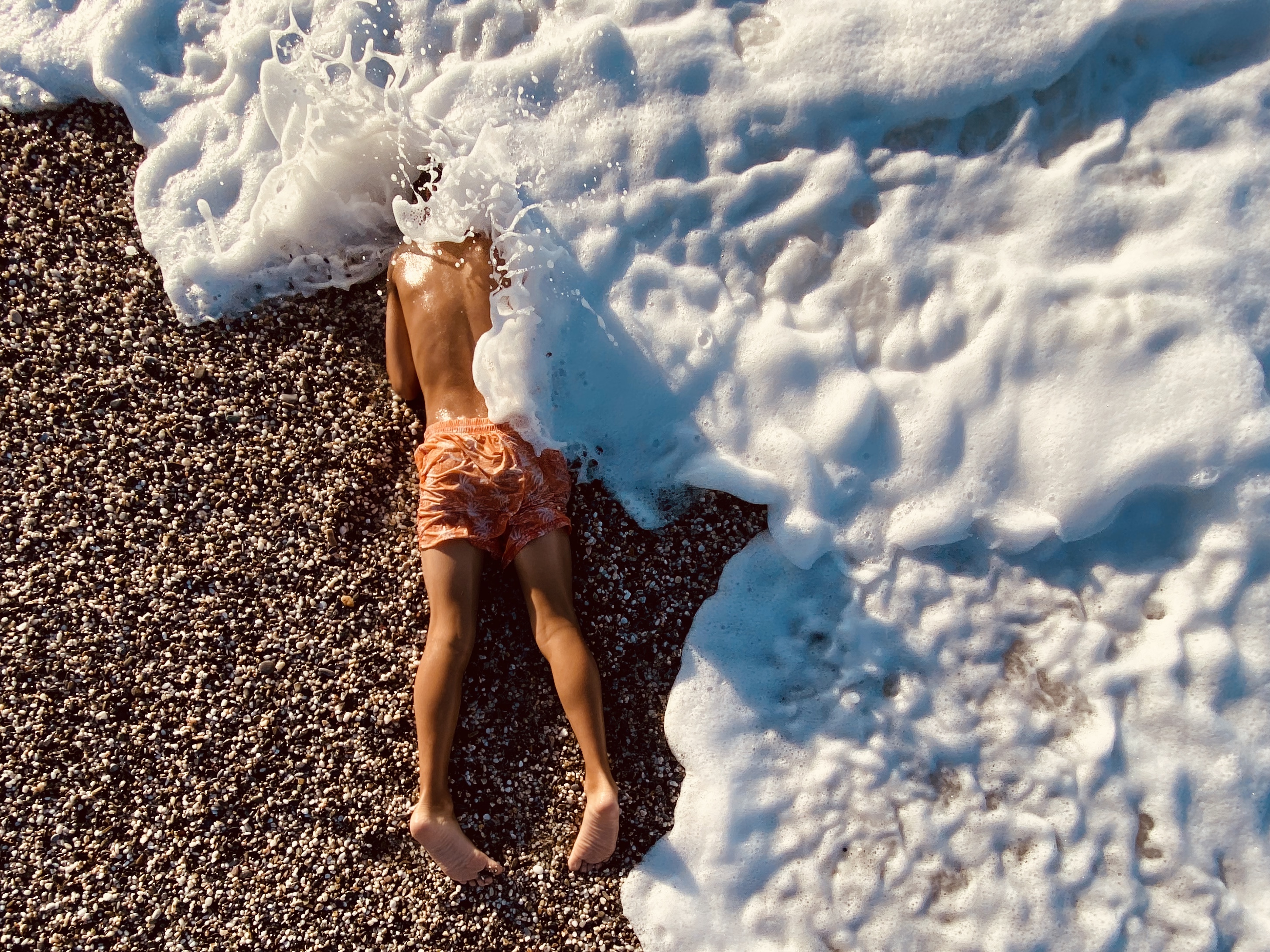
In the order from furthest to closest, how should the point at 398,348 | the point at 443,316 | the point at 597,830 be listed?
the point at 398,348 < the point at 443,316 < the point at 597,830

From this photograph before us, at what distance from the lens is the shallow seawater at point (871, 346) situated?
2.98 meters

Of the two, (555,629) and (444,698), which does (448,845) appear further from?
(555,629)

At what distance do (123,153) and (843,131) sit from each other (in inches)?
133

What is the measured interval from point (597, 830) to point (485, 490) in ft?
4.58

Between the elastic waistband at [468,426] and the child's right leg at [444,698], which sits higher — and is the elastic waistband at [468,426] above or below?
above

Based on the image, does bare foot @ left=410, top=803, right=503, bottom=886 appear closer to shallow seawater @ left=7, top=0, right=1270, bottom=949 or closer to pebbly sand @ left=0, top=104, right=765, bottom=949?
pebbly sand @ left=0, top=104, right=765, bottom=949

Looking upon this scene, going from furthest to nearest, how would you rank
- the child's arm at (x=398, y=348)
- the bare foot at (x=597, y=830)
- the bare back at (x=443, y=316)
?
1. the child's arm at (x=398, y=348)
2. the bare back at (x=443, y=316)
3. the bare foot at (x=597, y=830)

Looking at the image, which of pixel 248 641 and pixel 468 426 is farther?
pixel 248 641

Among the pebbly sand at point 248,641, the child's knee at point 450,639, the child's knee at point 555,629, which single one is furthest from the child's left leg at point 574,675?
the child's knee at point 450,639

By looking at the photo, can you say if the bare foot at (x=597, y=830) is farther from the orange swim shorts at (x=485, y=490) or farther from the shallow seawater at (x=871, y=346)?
the orange swim shorts at (x=485, y=490)

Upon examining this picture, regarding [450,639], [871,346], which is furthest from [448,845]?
[871,346]

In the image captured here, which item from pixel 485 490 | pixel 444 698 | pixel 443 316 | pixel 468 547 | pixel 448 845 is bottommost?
pixel 448 845

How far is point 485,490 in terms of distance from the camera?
296 cm

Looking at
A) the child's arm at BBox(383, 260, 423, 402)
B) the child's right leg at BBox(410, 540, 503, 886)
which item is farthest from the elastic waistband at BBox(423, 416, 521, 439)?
the child's right leg at BBox(410, 540, 503, 886)
